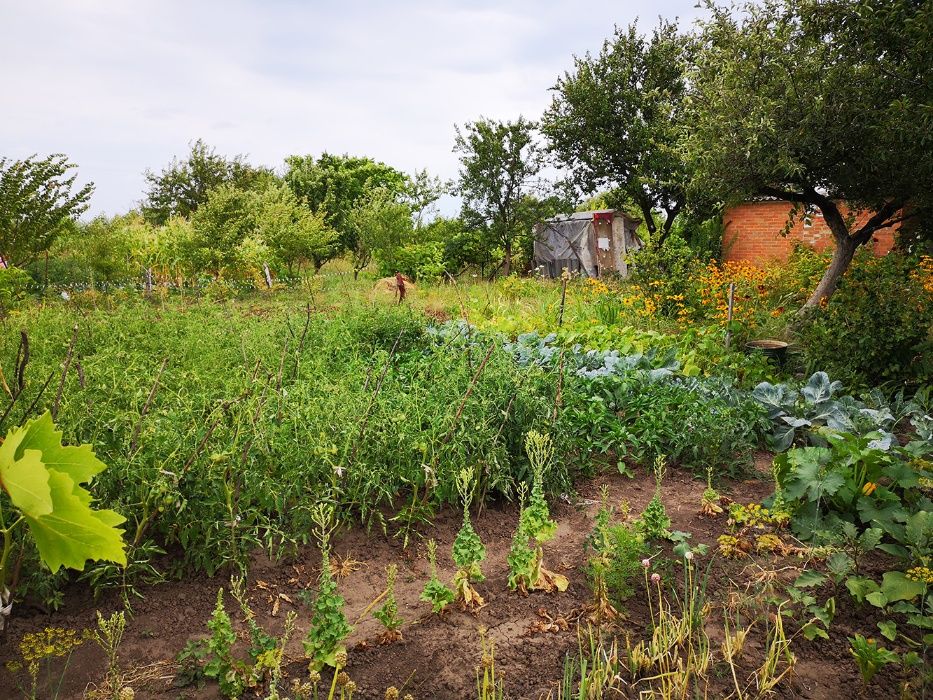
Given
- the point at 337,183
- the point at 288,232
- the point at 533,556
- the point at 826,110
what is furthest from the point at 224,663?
the point at 337,183

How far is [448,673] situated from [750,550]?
1.70 meters

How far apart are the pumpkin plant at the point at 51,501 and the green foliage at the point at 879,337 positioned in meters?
6.04

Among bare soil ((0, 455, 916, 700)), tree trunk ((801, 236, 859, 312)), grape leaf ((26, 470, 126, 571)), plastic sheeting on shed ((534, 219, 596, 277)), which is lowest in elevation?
bare soil ((0, 455, 916, 700))

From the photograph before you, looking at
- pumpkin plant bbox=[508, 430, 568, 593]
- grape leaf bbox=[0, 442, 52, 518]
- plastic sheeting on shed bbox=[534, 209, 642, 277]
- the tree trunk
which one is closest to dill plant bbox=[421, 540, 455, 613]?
pumpkin plant bbox=[508, 430, 568, 593]

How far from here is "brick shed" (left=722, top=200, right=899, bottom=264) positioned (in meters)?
15.5

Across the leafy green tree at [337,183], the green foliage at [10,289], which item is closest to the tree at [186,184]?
the leafy green tree at [337,183]

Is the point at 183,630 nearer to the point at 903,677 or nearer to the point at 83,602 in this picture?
the point at 83,602

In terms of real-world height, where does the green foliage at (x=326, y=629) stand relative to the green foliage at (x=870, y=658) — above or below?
above

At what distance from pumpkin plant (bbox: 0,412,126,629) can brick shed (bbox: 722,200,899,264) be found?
54.7ft

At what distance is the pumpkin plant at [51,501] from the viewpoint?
71cm

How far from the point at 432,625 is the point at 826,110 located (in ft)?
26.1

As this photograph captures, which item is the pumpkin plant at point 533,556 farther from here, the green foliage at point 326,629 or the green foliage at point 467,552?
the green foliage at point 326,629

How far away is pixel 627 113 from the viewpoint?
16.9 m

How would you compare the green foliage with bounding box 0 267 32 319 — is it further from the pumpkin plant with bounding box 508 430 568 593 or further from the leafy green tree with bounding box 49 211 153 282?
the pumpkin plant with bounding box 508 430 568 593
